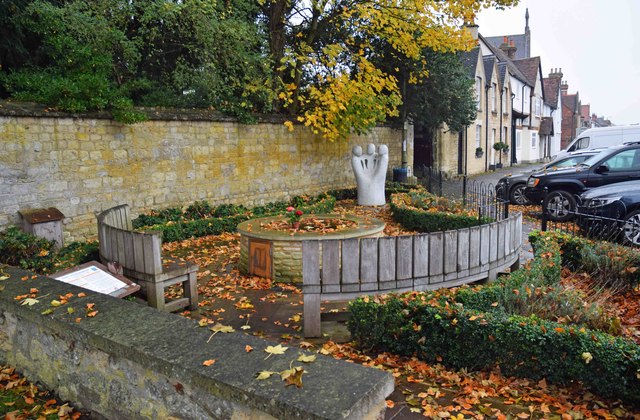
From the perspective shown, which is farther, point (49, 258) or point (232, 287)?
point (49, 258)

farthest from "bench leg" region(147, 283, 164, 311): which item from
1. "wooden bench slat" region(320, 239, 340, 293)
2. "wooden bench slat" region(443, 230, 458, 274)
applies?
"wooden bench slat" region(443, 230, 458, 274)

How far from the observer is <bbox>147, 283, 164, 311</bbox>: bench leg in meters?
5.51

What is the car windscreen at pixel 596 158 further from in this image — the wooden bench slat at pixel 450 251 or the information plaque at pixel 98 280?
the information plaque at pixel 98 280

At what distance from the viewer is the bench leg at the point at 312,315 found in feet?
16.3

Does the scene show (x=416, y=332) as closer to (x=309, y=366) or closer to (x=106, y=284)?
(x=309, y=366)

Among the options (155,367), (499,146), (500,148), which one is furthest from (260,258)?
(500,148)

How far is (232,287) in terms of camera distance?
7.00 meters

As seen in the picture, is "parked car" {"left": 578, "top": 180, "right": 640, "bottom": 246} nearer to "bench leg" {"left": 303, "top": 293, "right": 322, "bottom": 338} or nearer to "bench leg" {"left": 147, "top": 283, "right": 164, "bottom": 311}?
"bench leg" {"left": 303, "top": 293, "right": 322, "bottom": 338}

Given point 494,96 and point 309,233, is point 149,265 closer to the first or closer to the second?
point 309,233

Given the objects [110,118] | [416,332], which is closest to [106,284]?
[416,332]

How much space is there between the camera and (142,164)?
11164 millimetres

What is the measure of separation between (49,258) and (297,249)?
397 cm

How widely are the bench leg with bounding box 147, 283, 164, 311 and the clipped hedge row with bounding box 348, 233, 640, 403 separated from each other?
2.30 m

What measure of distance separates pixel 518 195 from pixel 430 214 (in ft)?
18.7
